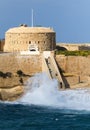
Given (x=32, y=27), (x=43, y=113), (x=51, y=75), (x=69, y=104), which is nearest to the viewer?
(x=43, y=113)

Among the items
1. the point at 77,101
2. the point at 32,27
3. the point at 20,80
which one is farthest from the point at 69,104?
the point at 32,27

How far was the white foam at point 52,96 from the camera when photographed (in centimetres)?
4415

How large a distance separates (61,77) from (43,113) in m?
8.94

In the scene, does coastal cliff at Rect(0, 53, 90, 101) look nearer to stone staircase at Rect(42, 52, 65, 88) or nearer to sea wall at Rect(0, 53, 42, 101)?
sea wall at Rect(0, 53, 42, 101)

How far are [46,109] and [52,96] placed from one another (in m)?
4.02

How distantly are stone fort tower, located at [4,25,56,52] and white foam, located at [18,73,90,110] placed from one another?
560 centimetres

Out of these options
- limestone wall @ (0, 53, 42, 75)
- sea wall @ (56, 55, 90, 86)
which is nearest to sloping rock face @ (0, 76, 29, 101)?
limestone wall @ (0, 53, 42, 75)

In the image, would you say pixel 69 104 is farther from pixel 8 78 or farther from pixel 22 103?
pixel 8 78

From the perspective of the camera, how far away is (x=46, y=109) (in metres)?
41.7

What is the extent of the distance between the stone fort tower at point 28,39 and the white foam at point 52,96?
560cm

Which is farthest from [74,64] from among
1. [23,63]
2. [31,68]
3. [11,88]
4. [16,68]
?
[11,88]

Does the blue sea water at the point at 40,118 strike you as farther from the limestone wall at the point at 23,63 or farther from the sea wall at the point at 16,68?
the limestone wall at the point at 23,63

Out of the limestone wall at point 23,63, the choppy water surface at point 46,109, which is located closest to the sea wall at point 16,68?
the limestone wall at point 23,63

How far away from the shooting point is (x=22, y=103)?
147 feet
